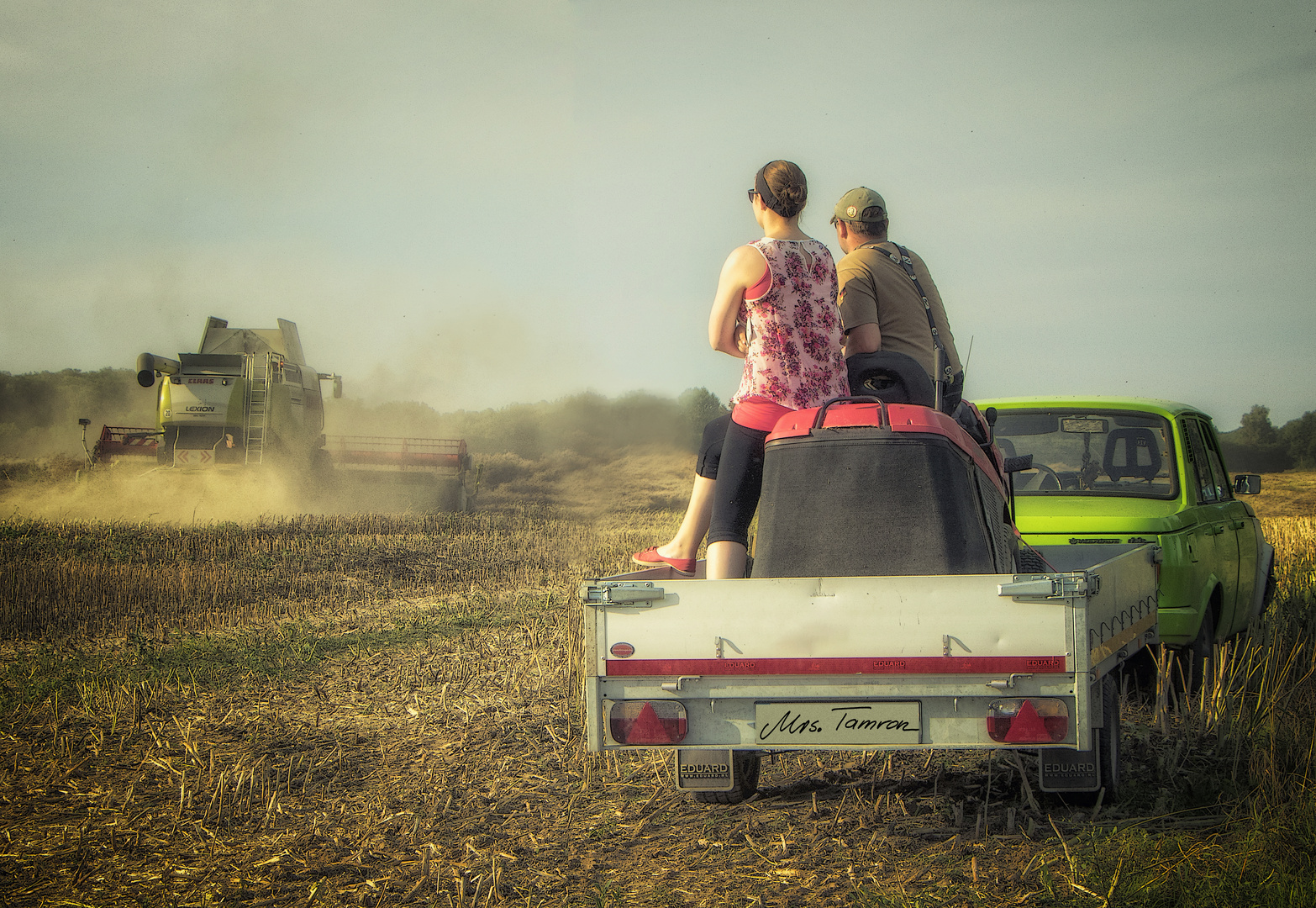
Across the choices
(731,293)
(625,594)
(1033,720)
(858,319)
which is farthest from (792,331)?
(1033,720)

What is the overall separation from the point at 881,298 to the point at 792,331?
784 mm

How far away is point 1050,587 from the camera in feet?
10.8

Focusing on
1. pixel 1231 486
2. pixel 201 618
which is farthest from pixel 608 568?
pixel 1231 486

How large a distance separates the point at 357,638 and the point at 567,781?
465cm

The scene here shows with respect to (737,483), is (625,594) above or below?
below

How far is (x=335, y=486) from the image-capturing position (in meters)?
23.4

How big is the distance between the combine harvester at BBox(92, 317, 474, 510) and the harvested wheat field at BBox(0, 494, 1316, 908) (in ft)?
43.7

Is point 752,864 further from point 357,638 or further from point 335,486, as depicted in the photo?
point 335,486

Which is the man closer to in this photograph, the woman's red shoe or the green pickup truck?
the woman's red shoe

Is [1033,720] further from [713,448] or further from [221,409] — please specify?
[221,409]

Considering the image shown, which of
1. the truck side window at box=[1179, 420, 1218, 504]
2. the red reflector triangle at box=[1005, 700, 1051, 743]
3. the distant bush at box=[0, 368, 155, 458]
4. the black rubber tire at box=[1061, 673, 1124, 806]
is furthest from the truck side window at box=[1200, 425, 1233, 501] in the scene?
the distant bush at box=[0, 368, 155, 458]

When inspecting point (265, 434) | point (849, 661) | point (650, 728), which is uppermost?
point (265, 434)

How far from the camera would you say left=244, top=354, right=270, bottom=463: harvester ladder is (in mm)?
21469

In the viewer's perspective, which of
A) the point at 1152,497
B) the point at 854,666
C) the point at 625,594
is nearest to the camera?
the point at 854,666
